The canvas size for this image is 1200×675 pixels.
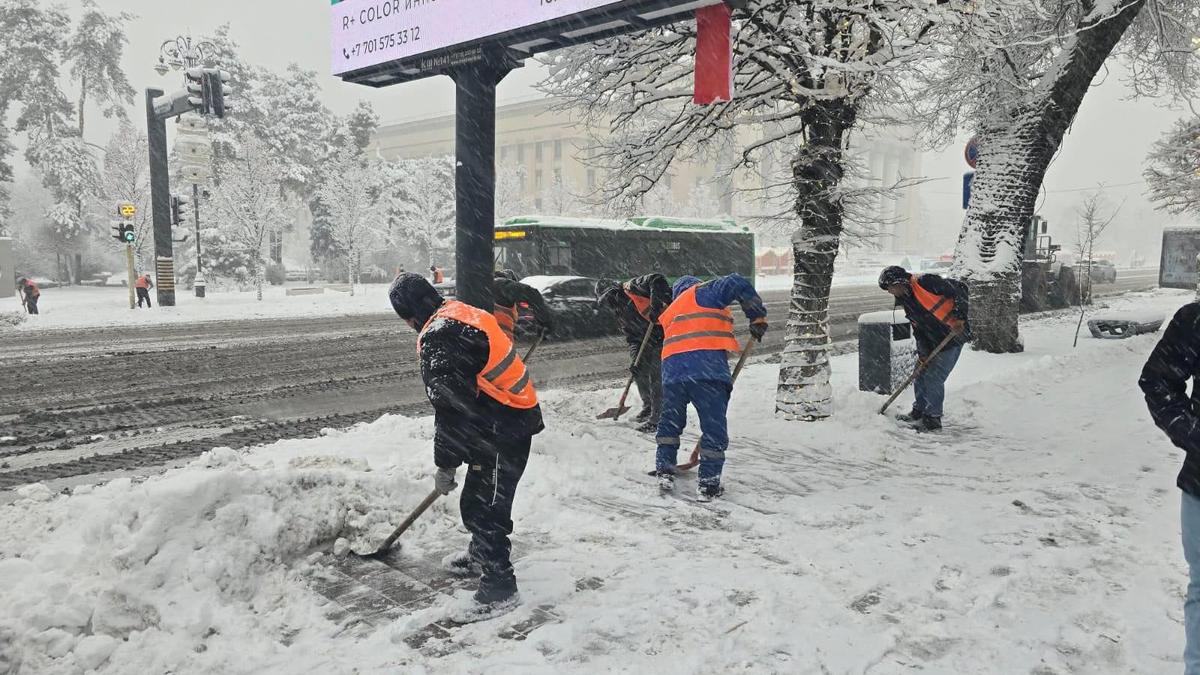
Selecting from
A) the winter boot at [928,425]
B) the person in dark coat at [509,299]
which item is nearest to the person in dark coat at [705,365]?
the person in dark coat at [509,299]

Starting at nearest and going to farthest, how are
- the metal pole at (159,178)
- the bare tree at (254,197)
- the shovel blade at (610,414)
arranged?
the shovel blade at (610,414), the metal pole at (159,178), the bare tree at (254,197)

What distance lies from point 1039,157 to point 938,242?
112 m

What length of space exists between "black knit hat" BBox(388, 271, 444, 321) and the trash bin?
21.0 ft

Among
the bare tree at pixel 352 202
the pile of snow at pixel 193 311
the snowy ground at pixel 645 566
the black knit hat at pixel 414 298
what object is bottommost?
the snowy ground at pixel 645 566

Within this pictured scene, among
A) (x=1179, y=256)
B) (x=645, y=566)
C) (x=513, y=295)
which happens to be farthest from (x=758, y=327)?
(x=1179, y=256)

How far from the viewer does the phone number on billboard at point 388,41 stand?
5898 millimetres

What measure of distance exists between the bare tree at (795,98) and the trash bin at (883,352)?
1.36m

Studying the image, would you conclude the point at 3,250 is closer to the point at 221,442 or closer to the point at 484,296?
the point at 221,442

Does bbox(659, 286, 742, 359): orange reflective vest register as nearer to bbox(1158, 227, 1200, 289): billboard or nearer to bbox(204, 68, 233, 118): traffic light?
bbox(204, 68, 233, 118): traffic light

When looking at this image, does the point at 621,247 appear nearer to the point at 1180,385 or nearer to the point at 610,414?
the point at 610,414

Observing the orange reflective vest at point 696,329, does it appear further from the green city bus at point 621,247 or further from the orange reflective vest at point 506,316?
the green city bus at point 621,247

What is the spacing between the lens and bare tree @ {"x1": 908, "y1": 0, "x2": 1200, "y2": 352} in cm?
1081

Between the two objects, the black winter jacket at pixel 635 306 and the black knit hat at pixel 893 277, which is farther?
the black knit hat at pixel 893 277

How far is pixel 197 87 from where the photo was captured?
18.0 m
